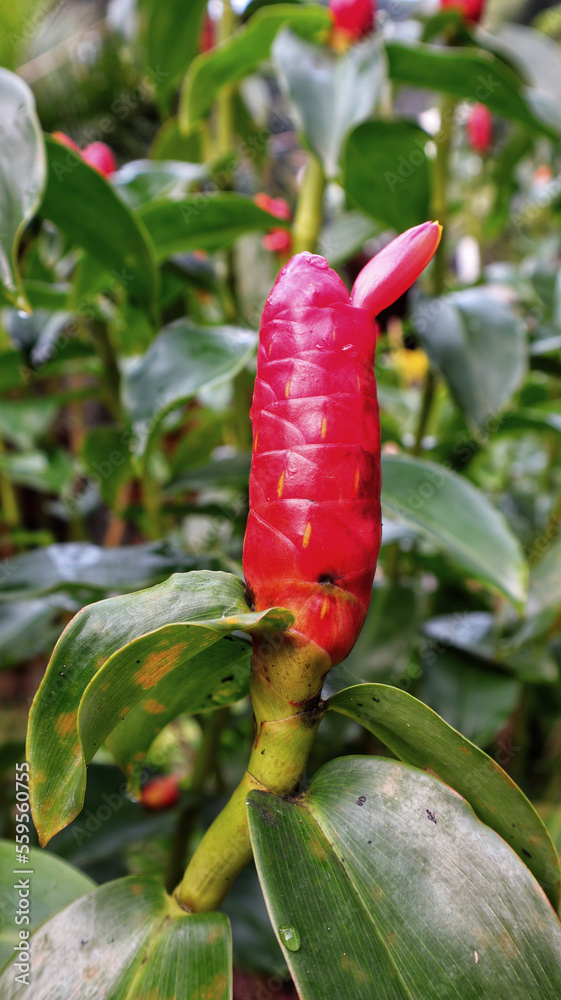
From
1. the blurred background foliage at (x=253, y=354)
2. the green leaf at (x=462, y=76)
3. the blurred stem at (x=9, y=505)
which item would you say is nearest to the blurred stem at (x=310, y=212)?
the blurred background foliage at (x=253, y=354)

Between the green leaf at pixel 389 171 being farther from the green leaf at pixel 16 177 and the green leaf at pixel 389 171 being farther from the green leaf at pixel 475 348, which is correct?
the green leaf at pixel 16 177

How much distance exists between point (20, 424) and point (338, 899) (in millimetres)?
763

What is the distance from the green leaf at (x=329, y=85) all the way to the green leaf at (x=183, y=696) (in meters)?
0.35

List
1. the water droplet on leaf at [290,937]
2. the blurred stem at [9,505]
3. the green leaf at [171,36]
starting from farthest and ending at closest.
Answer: the blurred stem at [9,505], the green leaf at [171,36], the water droplet on leaf at [290,937]

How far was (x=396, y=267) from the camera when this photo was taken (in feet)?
0.82

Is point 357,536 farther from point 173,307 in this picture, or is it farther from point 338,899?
point 173,307

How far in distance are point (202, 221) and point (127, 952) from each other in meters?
0.50

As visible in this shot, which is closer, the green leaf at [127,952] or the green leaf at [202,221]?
the green leaf at [127,952]

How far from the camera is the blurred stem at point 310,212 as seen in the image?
614 millimetres

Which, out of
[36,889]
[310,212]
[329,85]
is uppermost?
[329,85]

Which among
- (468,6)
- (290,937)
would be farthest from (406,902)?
(468,6)

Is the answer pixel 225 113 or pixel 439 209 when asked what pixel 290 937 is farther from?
pixel 225 113

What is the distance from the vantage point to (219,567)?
441 millimetres

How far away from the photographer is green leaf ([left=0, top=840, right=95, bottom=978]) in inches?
14.0
